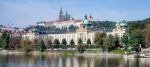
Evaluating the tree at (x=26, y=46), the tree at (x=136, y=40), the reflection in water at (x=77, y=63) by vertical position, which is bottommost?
the reflection in water at (x=77, y=63)

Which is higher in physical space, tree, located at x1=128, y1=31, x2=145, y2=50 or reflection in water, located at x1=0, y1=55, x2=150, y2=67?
tree, located at x1=128, y1=31, x2=145, y2=50

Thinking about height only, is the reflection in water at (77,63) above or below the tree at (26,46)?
below

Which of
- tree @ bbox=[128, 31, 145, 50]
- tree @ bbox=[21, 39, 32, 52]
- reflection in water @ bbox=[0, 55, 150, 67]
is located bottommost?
reflection in water @ bbox=[0, 55, 150, 67]

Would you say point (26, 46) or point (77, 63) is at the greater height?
point (26, 46)

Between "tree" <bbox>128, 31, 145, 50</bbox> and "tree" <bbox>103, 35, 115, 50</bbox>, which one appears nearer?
"tree" <bbox>128, 31, 145, 50</bbox>

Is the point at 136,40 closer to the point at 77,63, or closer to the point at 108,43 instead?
the point at 108,43

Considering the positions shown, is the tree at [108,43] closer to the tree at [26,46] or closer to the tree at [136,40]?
the tree at [136,40]

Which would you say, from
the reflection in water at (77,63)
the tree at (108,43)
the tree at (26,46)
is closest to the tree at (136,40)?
the tree at (108,43)

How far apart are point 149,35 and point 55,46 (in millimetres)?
45580

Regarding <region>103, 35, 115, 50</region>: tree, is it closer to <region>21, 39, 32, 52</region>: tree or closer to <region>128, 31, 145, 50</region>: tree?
<region>128, 31, 145, 50</region>: tree

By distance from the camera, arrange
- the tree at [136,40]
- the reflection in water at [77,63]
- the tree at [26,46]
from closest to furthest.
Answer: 1. the reflection in water at [77,63]
2. the tree at [136,40]
3. the tree at [26,46]

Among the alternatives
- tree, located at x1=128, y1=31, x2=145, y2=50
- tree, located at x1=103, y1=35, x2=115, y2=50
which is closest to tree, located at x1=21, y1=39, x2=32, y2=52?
tree, located at x1=103, y1=35, x2=115, y2=50

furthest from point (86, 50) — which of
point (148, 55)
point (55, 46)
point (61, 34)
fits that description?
point (61, 34)

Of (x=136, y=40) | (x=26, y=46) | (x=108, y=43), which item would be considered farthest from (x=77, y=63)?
(x=26, y=46)
